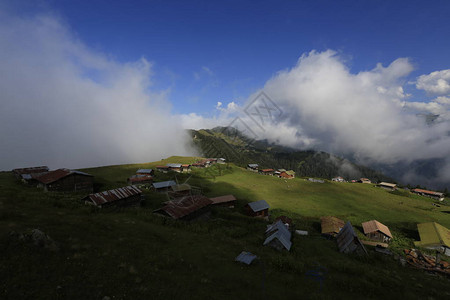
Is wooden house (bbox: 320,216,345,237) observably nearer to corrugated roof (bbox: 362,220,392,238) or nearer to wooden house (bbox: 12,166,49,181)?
corrugated roof (bbox: 362,220,392,238)

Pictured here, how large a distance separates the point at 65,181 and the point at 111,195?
2305 cm

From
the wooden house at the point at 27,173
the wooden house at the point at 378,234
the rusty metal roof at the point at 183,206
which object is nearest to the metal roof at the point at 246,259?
the rusty metal roof at the point at 183,206

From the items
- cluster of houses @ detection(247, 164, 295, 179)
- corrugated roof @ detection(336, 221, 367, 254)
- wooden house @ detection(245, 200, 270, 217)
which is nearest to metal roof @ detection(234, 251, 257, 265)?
corrugated roof @ detection(336, 221, 367, 254)

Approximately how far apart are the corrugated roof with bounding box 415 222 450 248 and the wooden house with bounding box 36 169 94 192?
85.0 metres

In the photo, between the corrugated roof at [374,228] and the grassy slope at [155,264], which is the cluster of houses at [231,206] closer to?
the corrugated roof at [374,228]

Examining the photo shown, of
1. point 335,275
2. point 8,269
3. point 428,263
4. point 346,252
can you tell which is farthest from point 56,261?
point 428,263

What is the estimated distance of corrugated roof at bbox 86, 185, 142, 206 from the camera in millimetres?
34031

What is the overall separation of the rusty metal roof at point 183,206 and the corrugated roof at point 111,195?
30.2 feet

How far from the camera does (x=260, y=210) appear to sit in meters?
53.9

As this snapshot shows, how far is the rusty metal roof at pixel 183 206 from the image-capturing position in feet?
111

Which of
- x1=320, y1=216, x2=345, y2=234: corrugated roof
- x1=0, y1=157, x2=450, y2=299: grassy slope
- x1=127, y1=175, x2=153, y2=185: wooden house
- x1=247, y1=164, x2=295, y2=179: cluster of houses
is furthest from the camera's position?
x1=247, y1=164, x2=295, y2=179: cluster of houses

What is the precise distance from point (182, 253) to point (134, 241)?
5719 mm

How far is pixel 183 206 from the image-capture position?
36.8m

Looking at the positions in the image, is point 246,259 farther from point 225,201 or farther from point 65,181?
point 65,181
